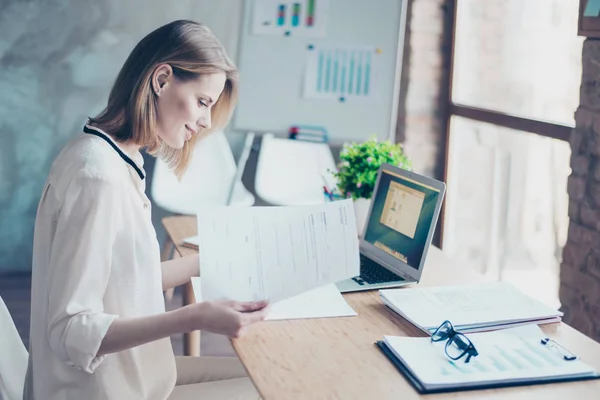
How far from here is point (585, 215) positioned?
2.80m

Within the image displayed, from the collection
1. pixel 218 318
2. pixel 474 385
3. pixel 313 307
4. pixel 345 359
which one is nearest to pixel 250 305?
pixel 218 318

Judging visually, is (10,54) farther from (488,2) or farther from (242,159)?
(488,2)

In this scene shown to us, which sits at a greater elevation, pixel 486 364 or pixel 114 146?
pixel 114 146

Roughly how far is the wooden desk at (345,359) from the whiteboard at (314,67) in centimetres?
236

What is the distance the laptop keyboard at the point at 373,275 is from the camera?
5.99 ft

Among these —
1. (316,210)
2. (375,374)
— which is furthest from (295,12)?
(375,374)

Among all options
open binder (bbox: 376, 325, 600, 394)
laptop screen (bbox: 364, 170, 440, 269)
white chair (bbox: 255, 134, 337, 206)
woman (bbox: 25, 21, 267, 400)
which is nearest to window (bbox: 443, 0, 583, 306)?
white chair (bbox: 255, 134, 337, 206)

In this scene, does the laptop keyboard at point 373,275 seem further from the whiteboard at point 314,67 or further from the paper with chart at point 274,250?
the whiteboard at point 314,67

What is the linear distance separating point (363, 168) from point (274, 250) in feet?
2.64

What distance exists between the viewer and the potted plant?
217 centimetres

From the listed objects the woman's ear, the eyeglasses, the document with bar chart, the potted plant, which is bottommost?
the eyeglasses

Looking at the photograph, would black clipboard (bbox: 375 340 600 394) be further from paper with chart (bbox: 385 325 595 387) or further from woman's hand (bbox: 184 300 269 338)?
woman's hand (bbox: 184 300 269 338)

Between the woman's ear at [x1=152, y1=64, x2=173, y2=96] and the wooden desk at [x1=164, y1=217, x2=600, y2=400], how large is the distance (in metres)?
0.50

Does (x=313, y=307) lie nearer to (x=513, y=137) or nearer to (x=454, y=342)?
(x=454, y=342)
